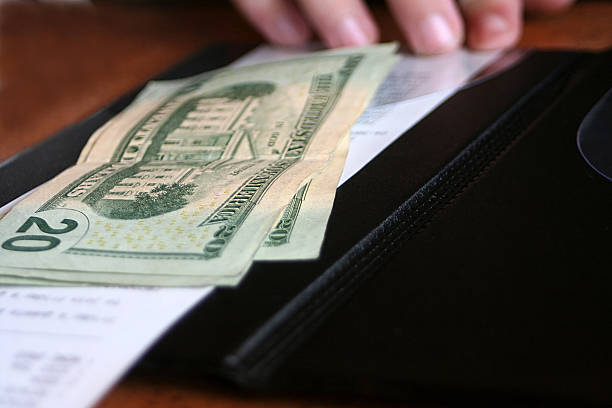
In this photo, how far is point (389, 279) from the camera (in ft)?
1.08

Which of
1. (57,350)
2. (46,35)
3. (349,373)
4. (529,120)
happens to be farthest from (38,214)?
(46,35)

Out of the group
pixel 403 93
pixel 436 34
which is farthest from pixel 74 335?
pixel 436 34

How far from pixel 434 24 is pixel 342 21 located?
115mm

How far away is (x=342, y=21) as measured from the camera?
0.77 m

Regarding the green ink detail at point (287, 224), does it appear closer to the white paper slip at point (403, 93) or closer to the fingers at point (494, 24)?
the white paper slip at point (403, 93)

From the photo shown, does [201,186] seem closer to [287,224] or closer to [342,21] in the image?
[287,224]

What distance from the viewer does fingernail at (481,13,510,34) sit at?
738 mm

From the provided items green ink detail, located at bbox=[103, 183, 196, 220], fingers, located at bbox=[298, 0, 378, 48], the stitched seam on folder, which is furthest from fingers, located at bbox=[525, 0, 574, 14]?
green ink detail, located at bbox=[103, 183, 196, 220]

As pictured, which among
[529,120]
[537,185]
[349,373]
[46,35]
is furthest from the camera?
[46,35]

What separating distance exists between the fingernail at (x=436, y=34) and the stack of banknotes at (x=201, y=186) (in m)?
0.08

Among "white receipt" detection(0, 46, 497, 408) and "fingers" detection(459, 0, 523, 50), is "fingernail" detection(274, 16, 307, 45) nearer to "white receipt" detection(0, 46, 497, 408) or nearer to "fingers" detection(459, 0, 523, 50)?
"fingers" detection(459, 0, 523, 50)

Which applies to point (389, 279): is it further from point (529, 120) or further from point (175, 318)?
point (529, 120)

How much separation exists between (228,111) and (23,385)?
1.14ft

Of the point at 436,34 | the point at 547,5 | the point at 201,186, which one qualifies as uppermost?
the point at 201,186
